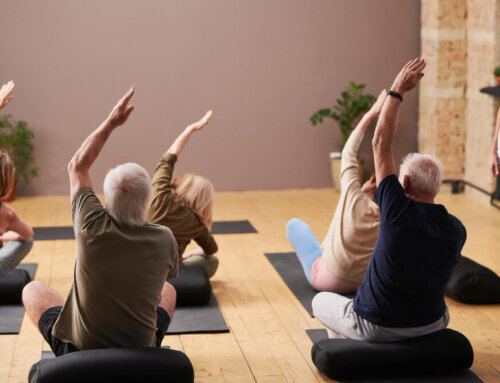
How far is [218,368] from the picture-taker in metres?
3.13

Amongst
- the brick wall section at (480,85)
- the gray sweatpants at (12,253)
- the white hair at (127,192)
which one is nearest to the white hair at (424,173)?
the white hair at (127,192)

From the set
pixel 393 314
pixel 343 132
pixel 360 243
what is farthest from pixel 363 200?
pixel 343 132

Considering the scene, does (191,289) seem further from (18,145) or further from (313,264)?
(18,145)

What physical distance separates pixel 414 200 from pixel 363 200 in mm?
1038

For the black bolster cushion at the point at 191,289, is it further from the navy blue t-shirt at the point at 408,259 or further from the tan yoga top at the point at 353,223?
the navy blue t-shirt at the point at 408,259

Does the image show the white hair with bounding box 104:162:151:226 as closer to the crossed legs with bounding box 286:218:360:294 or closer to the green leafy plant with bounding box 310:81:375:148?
the crossed legs with bounding box 286:218:360:294

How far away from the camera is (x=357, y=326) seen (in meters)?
2.95

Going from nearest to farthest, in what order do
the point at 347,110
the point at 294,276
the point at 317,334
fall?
1. the point at 317,334
2. the point at 294,276
3. the point at 347,110

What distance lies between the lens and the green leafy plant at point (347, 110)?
728 centimetres

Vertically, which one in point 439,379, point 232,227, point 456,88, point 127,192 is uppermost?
point 127,192

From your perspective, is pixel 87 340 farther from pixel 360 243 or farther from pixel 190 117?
pixel 190 117

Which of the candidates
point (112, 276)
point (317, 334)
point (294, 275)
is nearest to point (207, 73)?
point (294, 275)

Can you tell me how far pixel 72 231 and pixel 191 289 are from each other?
219 cm

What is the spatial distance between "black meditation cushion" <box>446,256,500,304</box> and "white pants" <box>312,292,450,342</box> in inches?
38.1
